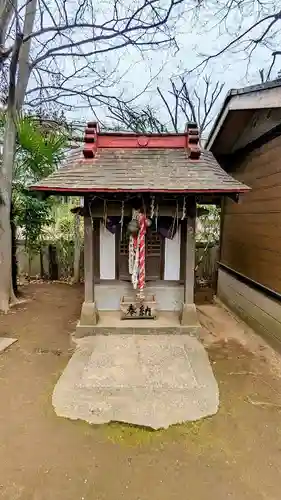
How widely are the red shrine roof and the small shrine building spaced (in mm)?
15

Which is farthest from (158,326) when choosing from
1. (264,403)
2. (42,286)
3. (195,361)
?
(42,286)

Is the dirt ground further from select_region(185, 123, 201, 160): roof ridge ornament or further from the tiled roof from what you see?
select_region(185, 123, 201, 160): roof ridge ornament

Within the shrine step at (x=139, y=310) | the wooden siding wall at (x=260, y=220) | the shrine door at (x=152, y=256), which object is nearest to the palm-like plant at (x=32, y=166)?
the shrine door at (x=152, y=256)

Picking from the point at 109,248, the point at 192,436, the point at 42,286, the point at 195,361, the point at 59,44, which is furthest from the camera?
the point at 42,286

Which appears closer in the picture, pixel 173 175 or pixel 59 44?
pixel 173 175

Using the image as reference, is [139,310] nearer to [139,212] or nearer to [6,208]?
[139,212]

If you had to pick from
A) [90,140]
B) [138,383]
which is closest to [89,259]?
[90,140]

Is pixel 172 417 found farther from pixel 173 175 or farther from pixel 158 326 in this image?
pixel 173 175

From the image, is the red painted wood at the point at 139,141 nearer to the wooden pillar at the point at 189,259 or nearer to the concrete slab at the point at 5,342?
the wooden pillar at the point at 189,259

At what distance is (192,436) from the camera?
114 inches

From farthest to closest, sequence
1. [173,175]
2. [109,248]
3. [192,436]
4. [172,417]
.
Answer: [109,248]
[173,175]
[172,417]
[192,436]

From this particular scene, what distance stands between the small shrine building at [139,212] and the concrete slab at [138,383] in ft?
2.12

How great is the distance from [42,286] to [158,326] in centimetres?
473

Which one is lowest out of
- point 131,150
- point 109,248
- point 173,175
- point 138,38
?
point 109,248
